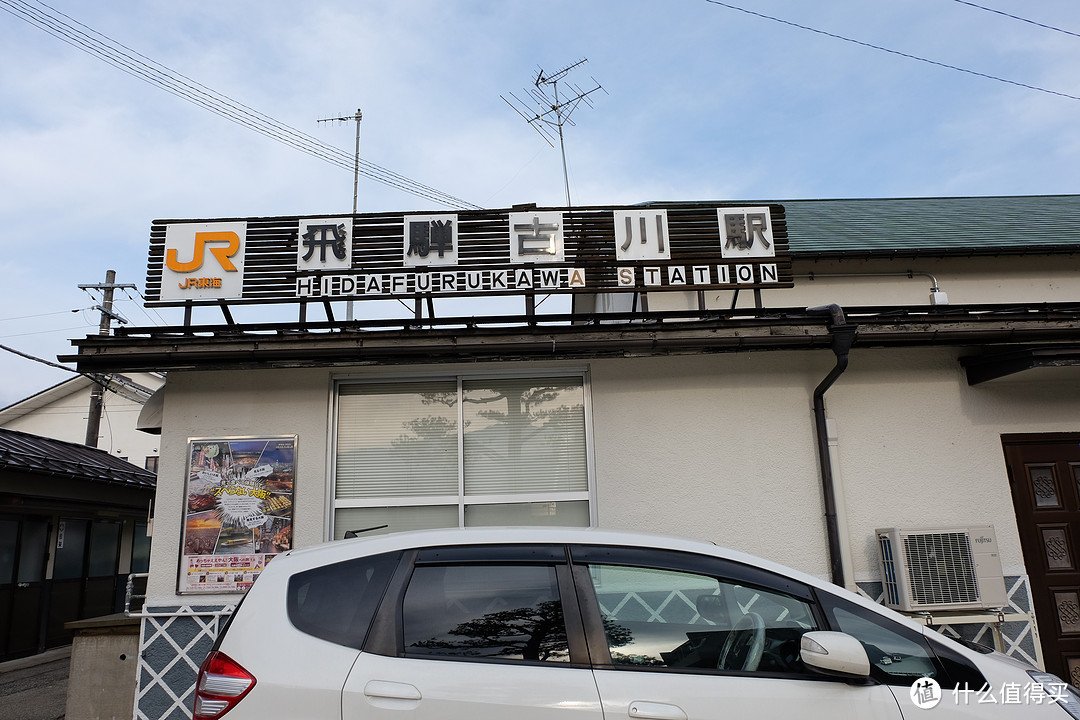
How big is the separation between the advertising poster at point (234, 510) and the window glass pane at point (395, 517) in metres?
0.46

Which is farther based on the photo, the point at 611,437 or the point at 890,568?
the point at 611,437

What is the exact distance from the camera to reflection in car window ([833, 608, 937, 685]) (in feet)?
9.43

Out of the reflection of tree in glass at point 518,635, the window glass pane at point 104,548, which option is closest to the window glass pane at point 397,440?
the reflection of tree in glass at point 518,635

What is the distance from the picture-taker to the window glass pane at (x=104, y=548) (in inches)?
569

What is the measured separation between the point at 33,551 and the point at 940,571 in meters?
14.1

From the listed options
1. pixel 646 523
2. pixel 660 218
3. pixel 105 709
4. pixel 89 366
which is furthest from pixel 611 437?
pixel 105 709

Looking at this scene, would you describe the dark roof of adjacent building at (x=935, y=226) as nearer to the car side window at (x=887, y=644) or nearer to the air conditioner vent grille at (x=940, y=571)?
the air conditioner vent grille at (x=940, y=571)

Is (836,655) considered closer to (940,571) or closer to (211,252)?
(940,571)

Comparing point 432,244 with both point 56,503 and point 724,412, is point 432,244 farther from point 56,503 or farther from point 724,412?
point 56,503

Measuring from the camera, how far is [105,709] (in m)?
6.01

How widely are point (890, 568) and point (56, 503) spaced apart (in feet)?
44.6

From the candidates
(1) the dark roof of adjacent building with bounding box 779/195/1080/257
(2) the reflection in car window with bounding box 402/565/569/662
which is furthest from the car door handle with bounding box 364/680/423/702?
(1) the dark roof of adjacent building with bounding box 779/195/1080/257

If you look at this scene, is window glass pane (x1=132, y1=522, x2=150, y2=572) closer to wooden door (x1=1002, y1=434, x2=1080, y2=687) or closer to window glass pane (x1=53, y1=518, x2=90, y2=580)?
window glass pane (x1=53, y1=518, x2=90, y2=580)

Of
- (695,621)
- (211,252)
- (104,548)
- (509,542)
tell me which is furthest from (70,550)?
(695,621)
